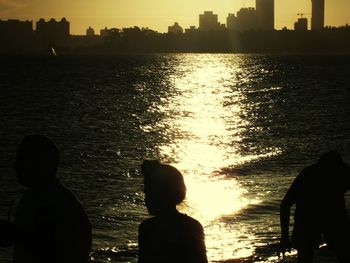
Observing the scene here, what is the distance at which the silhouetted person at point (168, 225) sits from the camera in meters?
3.47

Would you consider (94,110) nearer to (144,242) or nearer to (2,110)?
(2,110)

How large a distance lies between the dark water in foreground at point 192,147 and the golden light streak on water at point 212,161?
0.05 meters

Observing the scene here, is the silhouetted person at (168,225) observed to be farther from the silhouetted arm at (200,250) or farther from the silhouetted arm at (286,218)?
the silhouetted arm at (286,218)

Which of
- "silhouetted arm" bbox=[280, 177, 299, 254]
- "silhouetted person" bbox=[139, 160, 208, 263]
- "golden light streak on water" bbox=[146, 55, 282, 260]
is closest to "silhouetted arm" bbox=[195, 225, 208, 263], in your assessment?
"silhouetted person" bbox=[139, 160, 208, 263]

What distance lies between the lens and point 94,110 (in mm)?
68625

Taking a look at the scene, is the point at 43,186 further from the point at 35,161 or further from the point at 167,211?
the point at 167,211

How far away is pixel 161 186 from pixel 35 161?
62cm

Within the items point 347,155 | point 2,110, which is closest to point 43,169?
point 347,155

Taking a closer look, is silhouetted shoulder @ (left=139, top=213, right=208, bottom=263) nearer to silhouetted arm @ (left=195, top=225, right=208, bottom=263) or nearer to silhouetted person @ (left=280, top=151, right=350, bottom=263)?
silhouetted arm @ (left=195, top=225, right=208, bottom=263)

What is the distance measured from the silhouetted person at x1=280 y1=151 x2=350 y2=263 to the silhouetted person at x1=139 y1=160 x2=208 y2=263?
2948mm

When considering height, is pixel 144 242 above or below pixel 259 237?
above

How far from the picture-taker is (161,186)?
3479 millimetres

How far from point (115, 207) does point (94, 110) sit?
48950 millimetres

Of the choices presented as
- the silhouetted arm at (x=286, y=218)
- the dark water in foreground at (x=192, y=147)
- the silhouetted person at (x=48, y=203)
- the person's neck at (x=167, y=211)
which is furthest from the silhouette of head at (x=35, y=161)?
the dark water in foreground at (x=192, y=147)
